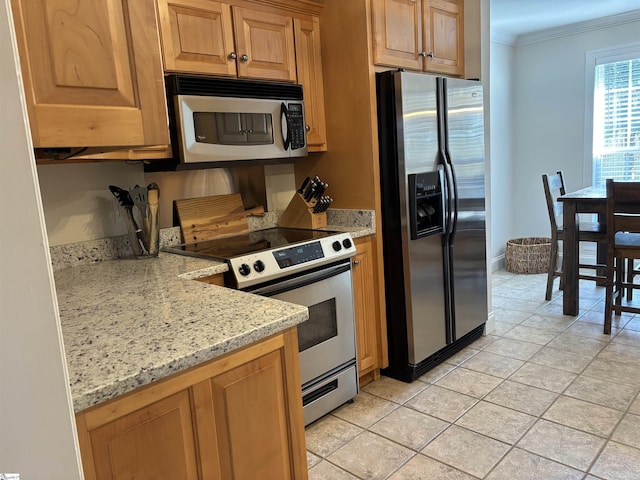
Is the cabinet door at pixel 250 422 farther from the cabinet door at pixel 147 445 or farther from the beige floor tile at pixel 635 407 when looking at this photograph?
the beige floor tile at pixel 635 407

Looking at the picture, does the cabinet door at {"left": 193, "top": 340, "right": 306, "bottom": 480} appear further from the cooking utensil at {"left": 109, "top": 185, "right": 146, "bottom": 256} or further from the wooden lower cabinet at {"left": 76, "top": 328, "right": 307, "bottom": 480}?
the cooking utensil at {"left": 109, "top": 185, "right": 146, "bottom": 256}

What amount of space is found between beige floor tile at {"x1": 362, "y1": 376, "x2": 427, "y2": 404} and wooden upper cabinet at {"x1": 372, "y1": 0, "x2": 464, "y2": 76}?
1.79 m

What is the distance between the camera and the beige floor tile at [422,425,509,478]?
1.97 metres

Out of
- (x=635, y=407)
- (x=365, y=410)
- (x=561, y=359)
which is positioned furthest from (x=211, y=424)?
(x=561, y=359)

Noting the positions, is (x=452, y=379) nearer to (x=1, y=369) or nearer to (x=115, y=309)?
(x=115, y=309)

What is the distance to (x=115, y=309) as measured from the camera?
1.41m

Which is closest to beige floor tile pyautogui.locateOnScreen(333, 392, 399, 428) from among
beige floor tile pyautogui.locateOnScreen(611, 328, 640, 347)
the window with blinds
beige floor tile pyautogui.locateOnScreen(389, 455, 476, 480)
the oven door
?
the oven door

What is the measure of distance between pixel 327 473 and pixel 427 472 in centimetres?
41

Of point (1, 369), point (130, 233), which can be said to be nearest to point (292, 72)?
point (130, 233)

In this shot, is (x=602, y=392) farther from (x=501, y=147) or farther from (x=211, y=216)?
(x=501, y=147)

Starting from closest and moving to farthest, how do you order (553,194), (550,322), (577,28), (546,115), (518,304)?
(550,322) < (518,304) < (553,194) < (577,28) < (546,115)

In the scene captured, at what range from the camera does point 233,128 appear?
2.29 m

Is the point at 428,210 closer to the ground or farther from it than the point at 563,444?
farther from it

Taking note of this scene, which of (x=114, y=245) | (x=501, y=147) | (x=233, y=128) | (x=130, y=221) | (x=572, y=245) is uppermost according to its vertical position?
(x=233, y=128)
